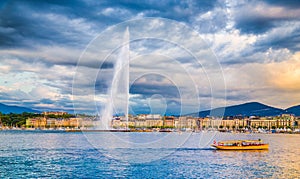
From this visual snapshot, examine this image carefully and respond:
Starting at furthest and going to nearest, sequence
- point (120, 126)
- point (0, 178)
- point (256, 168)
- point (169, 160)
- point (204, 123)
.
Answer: point (204, 123), point (120, 126), point (169, 160), point (256, 168), point (0, 178)

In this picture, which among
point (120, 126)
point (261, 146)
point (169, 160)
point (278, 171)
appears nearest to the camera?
point (278, 171)

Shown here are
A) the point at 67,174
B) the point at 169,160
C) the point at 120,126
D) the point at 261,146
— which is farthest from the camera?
the point at 120,126

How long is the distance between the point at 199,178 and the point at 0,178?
17806mm

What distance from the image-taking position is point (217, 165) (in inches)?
1663

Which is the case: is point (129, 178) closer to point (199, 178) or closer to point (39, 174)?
point (199, 178)

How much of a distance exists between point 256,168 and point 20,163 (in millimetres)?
26912

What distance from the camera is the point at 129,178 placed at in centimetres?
3189

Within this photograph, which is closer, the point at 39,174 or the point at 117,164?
the point at 39,174

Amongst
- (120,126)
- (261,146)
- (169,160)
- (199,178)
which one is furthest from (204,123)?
(199,178)

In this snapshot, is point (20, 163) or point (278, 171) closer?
point (278, 171)

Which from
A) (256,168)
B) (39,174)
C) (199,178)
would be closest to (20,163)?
(39,174)

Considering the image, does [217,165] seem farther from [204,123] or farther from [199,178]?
[204,123]

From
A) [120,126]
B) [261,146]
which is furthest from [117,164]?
[120,126]

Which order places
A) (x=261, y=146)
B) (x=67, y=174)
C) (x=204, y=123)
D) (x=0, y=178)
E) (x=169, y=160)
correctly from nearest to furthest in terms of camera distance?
(x=0, y=178)
(x=67, y=174)
(x=169, y=160)
(x=261, y=146)
(x=204, y=123)
